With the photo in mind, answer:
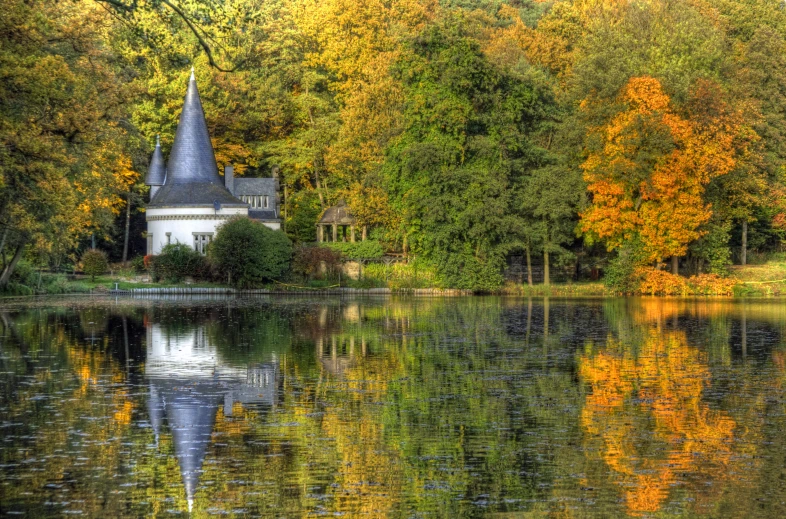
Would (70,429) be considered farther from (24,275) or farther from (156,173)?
(156,173)

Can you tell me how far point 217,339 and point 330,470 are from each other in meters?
17.5

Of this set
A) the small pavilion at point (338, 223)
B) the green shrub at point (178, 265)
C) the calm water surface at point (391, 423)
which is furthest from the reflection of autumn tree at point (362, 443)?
the small pavilion at point (338, 223)

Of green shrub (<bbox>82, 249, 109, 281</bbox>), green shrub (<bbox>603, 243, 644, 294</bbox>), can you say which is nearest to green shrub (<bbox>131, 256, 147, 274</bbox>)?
green shrub (<bbox>82, 249, 109, 281</bbox>)

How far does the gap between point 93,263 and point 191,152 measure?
10678 mm

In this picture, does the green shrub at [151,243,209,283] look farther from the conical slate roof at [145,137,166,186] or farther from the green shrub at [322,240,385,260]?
the conical slate roof at [145,137,166,186]

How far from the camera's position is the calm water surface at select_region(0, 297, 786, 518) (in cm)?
1245

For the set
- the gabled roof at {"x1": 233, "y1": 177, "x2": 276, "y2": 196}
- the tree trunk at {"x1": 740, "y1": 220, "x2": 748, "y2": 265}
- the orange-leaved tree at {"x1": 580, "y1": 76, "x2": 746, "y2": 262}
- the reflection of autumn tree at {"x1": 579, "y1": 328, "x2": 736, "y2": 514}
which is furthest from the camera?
the gabled roof at {"x1": 233, "y1": 177, "x2": 276, "y2": 196}

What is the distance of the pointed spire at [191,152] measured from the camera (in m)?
68.9

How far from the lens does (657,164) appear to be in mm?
58031

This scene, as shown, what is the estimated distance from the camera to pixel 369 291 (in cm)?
6116

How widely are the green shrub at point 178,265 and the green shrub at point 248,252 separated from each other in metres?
1.26

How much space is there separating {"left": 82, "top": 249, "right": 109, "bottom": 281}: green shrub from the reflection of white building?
3471cm

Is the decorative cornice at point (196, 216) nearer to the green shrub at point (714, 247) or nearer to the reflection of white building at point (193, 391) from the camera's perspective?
the green shrub at point (714, 247)

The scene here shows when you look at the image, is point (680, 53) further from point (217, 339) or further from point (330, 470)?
point (330, 470)
